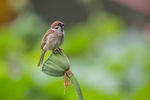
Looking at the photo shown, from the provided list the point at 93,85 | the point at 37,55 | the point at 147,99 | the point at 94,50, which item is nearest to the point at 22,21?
the point at 94,50

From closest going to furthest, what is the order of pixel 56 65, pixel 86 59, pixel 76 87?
1. pixel 76 87
2. pixel 56 65
3. pixel 86 59

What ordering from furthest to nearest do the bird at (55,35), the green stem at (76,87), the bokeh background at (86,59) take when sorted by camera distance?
1. the bokeh background at (86,59)
2. the bird at (55,35)
3. the green stem at (76,87)

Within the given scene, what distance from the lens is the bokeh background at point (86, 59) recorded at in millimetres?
3336

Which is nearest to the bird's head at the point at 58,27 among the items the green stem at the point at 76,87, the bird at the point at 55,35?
the bird at the point at 55,35

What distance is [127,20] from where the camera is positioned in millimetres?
8156

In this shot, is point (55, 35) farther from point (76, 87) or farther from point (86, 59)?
point (86, 59)

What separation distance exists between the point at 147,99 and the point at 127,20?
16.9 feet

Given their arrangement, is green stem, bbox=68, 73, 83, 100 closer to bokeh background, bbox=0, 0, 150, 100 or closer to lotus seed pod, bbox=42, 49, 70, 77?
lotus seed pod, bbox=42, 49, 70, 77

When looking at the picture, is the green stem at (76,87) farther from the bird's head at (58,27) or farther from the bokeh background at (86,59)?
the bokeh background at (86,59)

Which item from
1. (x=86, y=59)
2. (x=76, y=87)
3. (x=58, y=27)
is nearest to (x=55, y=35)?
(x=58, y=27)

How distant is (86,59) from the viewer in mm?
4457

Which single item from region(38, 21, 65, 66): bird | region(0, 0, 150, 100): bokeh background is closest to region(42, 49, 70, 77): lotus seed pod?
region(38, 21, 65, 66): bird

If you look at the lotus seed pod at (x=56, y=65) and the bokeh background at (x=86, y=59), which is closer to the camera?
the lotus seed pod at (x=56, y=65)

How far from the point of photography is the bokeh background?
3336 millimetres
